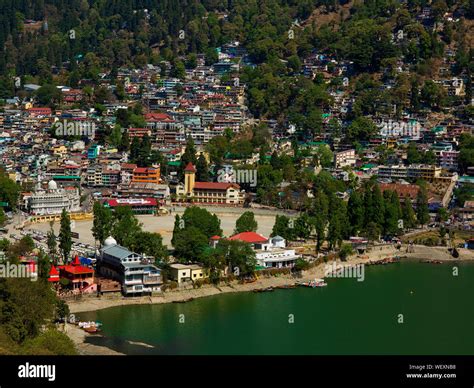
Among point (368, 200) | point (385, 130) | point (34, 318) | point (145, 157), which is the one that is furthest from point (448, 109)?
point (34, 318)

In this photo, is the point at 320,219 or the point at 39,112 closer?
the point at 320,219

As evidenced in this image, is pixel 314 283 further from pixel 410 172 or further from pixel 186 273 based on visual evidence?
pixel 410 172

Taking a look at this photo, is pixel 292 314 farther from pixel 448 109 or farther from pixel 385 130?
pixel 448 109

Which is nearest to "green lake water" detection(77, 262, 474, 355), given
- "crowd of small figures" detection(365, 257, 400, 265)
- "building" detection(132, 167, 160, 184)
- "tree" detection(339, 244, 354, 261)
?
"tree" detection(339, 244, 354, 261)

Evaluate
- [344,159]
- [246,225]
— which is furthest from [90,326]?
[344,159]

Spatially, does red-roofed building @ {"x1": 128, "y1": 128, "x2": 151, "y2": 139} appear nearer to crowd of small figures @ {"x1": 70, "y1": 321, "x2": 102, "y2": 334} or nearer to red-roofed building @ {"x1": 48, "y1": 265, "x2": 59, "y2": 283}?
red-roofed building @ {"x1": 48, "y1": 265, "x2": 59, "y2": 283}

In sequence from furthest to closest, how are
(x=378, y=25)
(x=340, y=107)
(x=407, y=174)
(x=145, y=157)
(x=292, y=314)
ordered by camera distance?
(x=378, y=25) < (x=340, y=107) < (x=145, y=157) < (x=407, y=174) < (x=292, y=314)

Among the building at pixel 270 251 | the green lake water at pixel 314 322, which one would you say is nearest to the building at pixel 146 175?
the building at pixel 270 251
